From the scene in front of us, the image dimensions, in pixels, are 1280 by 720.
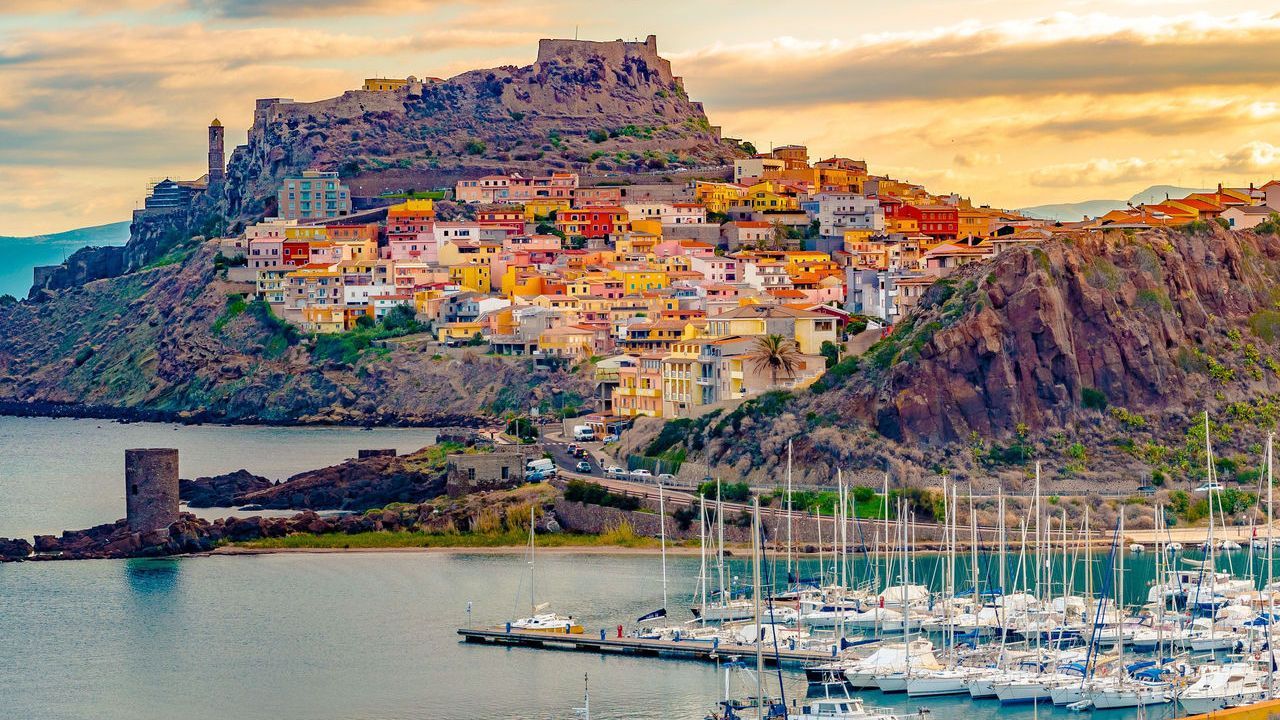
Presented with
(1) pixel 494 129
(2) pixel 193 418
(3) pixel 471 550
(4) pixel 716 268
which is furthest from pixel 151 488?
(1) pixel 494 129

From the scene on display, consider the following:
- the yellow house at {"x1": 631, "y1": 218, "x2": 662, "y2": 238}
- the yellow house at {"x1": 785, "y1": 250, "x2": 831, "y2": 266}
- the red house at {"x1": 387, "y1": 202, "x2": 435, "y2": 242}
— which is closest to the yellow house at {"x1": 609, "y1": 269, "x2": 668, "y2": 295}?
the yellow house at {"x1": 785, "y1": 250, "x2": 831, "y2": 266}

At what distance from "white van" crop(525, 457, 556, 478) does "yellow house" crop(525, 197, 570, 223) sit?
1905 inches

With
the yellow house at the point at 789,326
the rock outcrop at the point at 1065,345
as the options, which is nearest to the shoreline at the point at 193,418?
the yellow house at the point at 789,326

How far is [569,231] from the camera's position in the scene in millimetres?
108188

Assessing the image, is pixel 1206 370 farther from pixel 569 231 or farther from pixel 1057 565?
pixel 569 231

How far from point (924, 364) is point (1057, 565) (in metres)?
12.2

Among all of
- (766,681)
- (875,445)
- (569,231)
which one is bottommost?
(766,681)

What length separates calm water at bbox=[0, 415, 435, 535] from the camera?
69188mm

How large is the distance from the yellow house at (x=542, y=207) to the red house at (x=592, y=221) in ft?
5.75

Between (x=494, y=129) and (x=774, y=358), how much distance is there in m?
65.6

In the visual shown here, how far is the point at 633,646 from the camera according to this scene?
141ft

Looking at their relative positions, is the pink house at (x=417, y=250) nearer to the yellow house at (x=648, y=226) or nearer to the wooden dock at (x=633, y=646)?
the yellow house at (x=648, y=226)

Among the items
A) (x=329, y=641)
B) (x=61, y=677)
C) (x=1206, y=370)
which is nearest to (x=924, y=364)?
(x=1206, y=370)

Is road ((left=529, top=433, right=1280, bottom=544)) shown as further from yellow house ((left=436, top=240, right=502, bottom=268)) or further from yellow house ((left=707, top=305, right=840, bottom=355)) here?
yellow house ((left=436, top=240, right=502, bottom=268))
